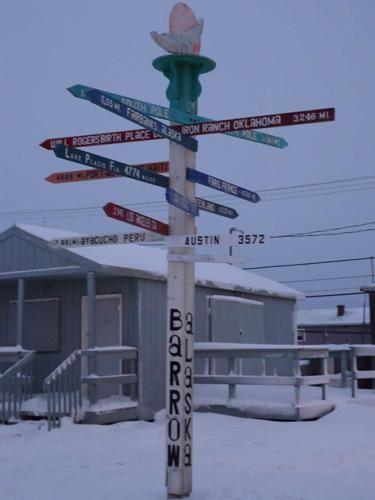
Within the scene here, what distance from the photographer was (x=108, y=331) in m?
15.1

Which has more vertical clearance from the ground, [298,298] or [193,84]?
[193,84]

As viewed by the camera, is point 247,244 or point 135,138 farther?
point 135,138

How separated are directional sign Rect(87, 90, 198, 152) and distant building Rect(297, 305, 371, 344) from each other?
44.7 metres

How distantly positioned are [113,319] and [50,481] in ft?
21.5

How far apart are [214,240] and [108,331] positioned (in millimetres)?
8112

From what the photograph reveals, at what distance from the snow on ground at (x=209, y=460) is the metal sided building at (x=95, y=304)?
70.1 inches

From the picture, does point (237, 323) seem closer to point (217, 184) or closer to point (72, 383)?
point (72, 383)

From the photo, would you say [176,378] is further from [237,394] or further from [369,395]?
[369,395]

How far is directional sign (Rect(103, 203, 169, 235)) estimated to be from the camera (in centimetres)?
717

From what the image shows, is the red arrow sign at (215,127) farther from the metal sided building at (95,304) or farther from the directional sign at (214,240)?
the metal sided building at (95,304)

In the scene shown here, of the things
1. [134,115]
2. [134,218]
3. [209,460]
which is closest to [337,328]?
[209,460]

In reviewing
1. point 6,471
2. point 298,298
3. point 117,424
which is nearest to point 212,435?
point 117,424

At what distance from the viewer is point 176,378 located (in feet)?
24.4

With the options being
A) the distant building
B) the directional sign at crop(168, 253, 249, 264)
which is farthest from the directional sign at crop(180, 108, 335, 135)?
the distant building
